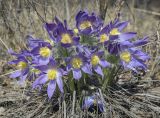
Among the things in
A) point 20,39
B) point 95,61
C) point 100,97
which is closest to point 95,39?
point 95,61

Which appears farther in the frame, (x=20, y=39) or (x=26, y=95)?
(x=20, y=39)

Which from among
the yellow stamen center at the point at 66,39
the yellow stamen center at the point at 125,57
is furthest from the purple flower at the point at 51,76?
the yellow stamen center at the point at 125,57

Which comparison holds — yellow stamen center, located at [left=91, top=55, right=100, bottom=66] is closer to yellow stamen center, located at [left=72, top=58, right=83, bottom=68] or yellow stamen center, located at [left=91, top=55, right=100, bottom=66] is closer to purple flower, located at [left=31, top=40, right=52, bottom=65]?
yellow stamen center, located at [left=72, top=58, right=83, bottom=68]

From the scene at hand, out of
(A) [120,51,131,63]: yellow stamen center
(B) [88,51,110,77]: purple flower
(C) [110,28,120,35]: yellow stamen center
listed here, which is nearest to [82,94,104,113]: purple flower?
(B) [88,51,110,77]: purple flower

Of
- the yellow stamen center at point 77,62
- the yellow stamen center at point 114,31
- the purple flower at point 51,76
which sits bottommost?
the purple flower at point 51,76

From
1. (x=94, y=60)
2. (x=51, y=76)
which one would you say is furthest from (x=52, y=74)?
(x=94, y=60)

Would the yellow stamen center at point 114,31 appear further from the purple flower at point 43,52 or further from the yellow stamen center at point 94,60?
the purple flower at point 43,52

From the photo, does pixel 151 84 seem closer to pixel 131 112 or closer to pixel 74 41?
pixel 131 112
